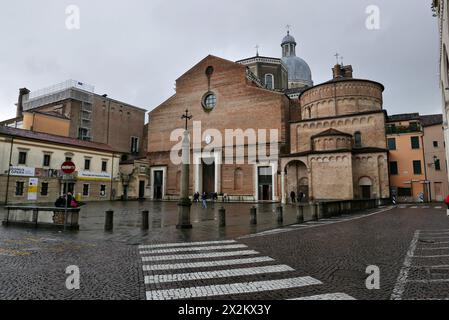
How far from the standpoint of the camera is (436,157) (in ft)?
113

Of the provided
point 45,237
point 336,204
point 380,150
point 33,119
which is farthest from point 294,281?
point 33,119

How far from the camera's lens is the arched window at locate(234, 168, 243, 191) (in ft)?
127

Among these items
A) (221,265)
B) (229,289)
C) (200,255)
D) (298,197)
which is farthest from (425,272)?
(298,197)

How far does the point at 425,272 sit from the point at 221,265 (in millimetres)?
A: 3731

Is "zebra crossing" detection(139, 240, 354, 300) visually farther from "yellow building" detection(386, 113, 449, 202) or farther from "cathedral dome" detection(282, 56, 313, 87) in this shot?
"cathedral dome" detection(282, 56, 313, 87)

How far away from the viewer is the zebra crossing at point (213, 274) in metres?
4.32

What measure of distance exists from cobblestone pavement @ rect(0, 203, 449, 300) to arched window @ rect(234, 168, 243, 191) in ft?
94.1

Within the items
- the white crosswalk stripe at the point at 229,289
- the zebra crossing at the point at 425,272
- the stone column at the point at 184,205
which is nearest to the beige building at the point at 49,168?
the stone column at the point at 184,205

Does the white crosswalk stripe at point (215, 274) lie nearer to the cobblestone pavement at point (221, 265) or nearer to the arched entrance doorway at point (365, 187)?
the cobblestone pavement at point (221, 265)

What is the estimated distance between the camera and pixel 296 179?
1364 inches

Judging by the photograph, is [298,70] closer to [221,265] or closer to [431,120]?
[431,120]
